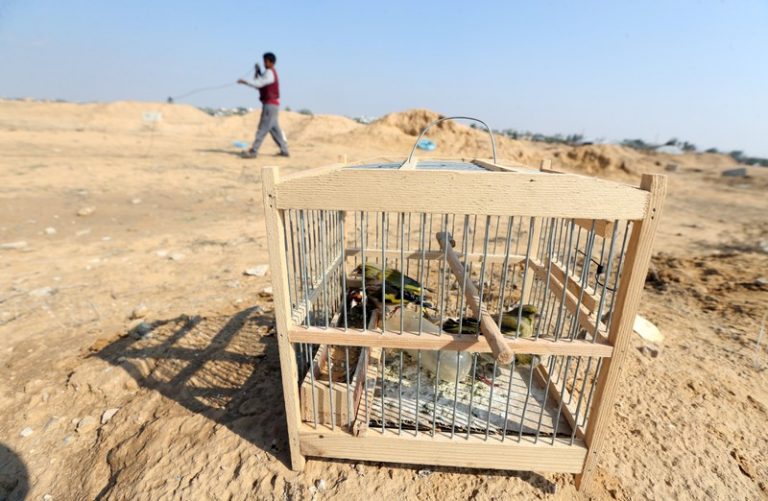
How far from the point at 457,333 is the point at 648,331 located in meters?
2.23

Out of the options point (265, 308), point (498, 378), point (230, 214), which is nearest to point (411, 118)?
point (230, 214)

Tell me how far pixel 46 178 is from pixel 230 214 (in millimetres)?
3504

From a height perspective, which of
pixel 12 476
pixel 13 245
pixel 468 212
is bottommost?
pixel 12 476

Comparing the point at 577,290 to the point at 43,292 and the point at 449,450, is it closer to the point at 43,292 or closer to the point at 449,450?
the point at 449,450

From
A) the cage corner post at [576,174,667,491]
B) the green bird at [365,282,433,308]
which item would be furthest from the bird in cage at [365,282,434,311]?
the cage corner post at [576,174,667,491]

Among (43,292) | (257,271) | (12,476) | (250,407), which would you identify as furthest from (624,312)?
(43,292)

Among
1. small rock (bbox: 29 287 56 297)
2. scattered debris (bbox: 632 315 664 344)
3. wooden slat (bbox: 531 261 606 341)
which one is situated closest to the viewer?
wooden slat (bbox: 531 261 606 341)

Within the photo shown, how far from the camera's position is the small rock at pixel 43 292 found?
3412mm

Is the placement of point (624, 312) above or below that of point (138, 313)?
above

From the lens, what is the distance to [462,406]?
2.08m

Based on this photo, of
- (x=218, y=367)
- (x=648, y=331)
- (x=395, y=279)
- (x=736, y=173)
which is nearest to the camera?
(x=395, y=279)

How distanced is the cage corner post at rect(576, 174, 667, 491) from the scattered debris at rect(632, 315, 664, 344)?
5.56 feet

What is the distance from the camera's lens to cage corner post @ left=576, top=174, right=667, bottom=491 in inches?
54.8

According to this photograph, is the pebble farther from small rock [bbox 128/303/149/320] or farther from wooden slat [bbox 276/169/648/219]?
wooden slat [bbox 276/169/648/219]
